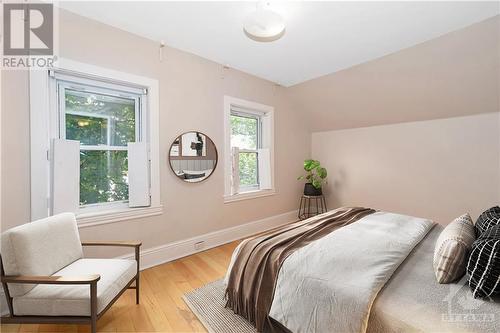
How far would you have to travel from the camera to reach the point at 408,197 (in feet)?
11.6

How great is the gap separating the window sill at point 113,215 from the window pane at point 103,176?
19 cm

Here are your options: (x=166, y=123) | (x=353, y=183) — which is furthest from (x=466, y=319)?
(x=353, y=183)

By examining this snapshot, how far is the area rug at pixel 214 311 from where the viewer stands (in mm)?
1549

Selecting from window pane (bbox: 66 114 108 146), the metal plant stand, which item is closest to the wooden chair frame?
window pane (bbox: 66 114 108 146)

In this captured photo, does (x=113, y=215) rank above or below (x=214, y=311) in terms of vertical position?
above

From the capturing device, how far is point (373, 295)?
1042mm

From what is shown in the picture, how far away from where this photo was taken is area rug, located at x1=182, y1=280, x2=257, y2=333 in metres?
1.55

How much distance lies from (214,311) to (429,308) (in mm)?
1422

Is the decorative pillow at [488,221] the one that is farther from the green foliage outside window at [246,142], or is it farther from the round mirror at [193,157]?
the green foliage outside window at [246,142]

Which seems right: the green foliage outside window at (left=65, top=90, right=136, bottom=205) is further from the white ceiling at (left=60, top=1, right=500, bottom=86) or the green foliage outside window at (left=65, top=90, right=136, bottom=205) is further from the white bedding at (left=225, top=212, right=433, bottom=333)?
the white bedding at (left=225, top=212, right=433, bottom=333)

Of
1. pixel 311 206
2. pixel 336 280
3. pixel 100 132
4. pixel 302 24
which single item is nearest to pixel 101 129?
pixel 100 132

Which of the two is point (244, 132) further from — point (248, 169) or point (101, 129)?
point (101, 129)

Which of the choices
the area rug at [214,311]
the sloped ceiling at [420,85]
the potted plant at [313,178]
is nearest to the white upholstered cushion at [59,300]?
the area rug at [214,311]

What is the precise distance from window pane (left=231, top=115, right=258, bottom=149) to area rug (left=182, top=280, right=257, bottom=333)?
210 centimetres
